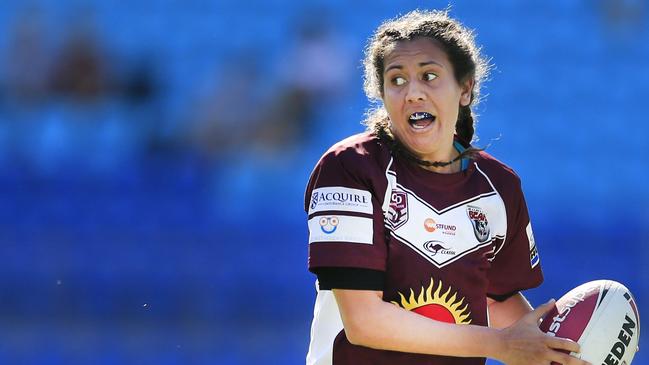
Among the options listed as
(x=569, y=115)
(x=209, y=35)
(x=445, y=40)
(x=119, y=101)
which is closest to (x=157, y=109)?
(x=119, y=101)

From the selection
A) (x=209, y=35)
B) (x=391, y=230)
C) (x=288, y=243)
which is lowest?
(x=391, y=230)

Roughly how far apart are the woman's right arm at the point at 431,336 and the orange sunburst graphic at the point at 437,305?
8cm

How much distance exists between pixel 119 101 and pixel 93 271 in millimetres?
1366

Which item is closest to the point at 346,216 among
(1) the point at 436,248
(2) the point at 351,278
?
(2) the point at 351,278

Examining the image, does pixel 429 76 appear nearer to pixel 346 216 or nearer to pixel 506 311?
pixel 346 216

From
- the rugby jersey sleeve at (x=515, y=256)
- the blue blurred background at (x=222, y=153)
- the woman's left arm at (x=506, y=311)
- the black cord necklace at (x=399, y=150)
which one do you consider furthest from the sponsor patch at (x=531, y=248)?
the blue blurred background at (x=222, y=153)

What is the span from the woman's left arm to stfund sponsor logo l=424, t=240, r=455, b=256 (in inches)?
14.5

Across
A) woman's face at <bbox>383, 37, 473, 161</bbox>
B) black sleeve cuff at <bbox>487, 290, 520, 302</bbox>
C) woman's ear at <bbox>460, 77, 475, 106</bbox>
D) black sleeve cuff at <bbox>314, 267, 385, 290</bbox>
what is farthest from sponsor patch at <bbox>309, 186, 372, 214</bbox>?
black sleeve cuff at <bbox>487, 290, 520, 302</bbox>

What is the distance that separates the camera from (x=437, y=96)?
279 centimetres

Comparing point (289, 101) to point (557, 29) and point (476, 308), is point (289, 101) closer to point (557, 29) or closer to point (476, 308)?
point (557, 29)

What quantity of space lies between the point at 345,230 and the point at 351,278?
113 mm

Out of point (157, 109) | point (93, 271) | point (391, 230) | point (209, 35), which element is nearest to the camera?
point (391, 230)

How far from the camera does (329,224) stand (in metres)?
2.61

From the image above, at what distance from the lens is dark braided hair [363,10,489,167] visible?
9.21 feet
